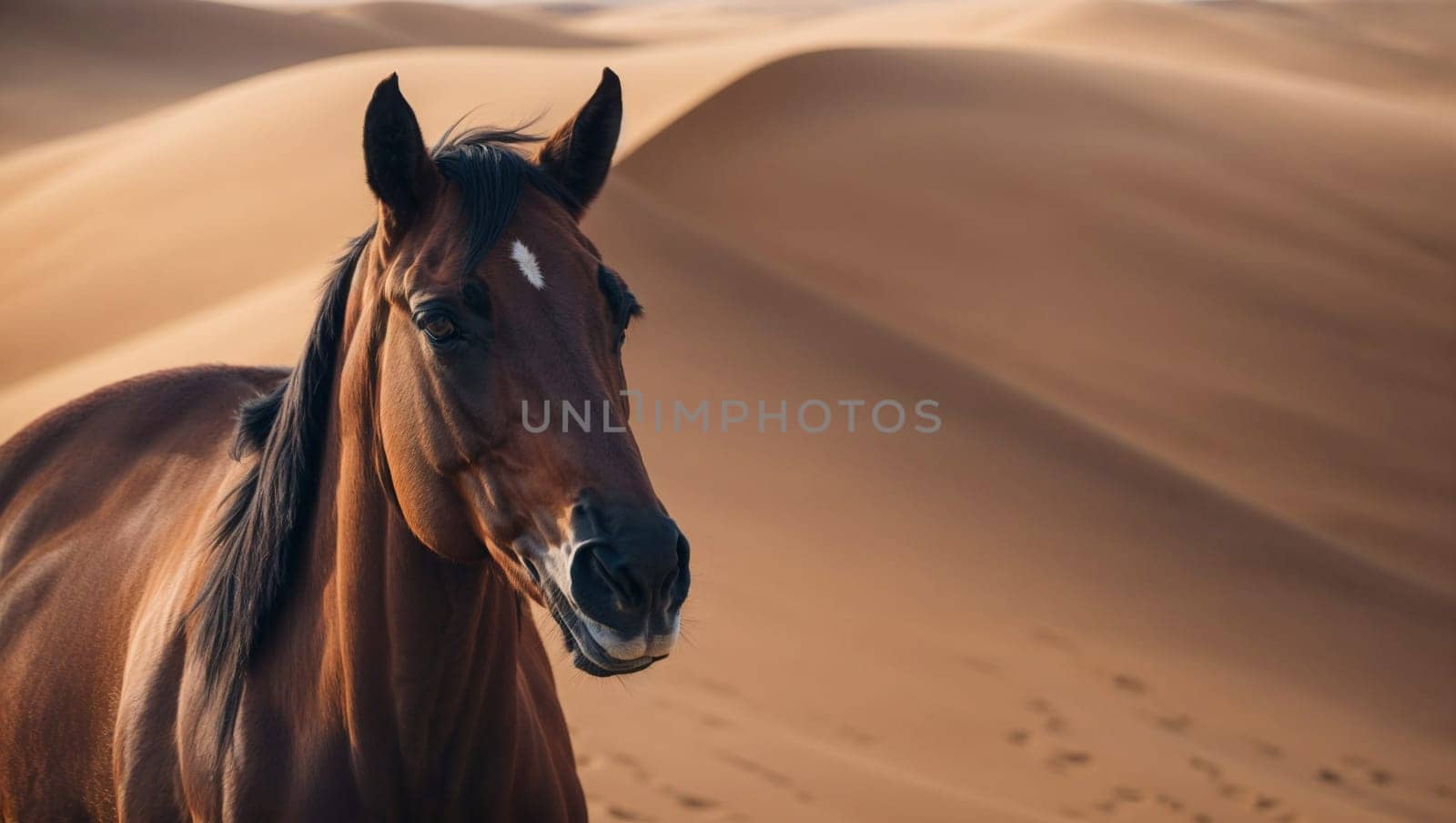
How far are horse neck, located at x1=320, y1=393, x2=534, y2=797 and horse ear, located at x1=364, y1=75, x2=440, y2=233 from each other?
1.48ft

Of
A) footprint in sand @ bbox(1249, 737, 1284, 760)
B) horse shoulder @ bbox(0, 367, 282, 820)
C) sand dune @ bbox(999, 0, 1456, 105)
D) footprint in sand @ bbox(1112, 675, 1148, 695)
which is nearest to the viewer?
horse shoulder @ bbox(0, 367, 282, 820)

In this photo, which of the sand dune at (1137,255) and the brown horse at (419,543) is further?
the sand dune at (1137,255)

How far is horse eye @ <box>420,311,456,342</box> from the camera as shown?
2158mm

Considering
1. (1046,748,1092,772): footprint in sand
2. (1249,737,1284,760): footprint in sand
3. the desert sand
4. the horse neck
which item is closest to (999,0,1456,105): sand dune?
the desert sand

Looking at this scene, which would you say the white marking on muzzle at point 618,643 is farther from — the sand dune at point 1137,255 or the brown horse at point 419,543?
the sand dune at point 1137,255

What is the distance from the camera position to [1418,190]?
16391 mm

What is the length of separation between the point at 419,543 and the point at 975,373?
7.73m

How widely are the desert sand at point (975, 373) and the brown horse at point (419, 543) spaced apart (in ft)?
7.37

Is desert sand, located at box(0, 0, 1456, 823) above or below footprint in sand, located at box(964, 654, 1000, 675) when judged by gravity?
above

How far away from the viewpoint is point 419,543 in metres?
2.33

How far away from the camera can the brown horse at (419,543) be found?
82.3 inches

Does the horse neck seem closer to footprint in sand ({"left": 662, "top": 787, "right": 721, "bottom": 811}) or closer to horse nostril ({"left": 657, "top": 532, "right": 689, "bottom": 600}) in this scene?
horse nostril ({"left": 657, "top": 532, "right": 689, "bottom": 600})

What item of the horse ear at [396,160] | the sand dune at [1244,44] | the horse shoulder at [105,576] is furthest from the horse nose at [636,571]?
the sand dune at [1244,44]

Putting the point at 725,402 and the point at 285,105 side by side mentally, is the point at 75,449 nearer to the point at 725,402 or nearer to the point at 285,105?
the point at 725,402
